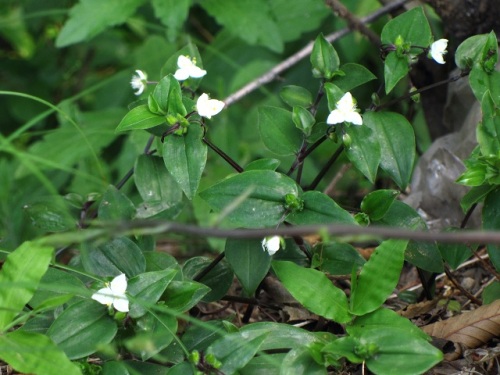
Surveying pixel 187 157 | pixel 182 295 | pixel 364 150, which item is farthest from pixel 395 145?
pixel 182 295

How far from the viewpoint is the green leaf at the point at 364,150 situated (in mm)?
1412

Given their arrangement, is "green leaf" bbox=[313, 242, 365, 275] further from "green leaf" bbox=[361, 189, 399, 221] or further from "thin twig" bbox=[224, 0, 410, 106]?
"thin twig" bbox=[224, 0, 410, 106]

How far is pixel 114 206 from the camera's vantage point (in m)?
1.55

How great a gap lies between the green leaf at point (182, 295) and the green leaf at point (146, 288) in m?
0.04

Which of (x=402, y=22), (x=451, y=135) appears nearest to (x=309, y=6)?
(x=451, y=135)

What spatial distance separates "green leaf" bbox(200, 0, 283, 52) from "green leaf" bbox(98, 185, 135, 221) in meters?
0.95

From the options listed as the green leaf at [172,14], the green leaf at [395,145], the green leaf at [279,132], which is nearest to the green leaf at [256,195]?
the green leaf at [279,132]

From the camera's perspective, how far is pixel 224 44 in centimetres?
280

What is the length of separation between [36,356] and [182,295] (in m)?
0.28

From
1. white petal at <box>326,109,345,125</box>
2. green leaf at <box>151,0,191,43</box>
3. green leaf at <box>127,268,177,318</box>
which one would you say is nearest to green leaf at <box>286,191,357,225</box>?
white petal at <box>326,109,345,125</box>

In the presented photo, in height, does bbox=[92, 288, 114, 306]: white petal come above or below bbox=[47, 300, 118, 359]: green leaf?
above

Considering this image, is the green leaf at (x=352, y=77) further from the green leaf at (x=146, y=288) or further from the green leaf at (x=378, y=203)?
the green leaf at (x=146, y=288)

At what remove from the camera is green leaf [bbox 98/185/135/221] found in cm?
154

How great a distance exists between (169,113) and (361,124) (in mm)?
376
